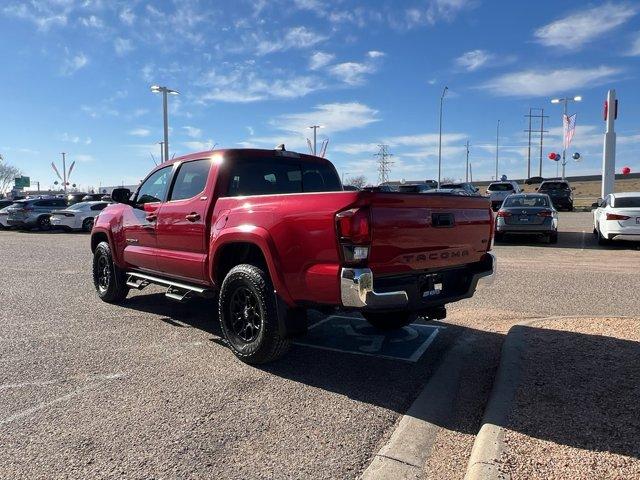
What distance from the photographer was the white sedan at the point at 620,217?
43.9ft

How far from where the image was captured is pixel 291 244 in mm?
4277

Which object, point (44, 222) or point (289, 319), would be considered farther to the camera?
point (44, 222)

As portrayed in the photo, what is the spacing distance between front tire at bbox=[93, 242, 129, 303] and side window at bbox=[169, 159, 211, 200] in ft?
6.60

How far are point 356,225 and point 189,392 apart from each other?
1883 millimetres

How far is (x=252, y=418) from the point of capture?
3732 mm

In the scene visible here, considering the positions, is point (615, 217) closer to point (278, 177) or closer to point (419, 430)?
point (278, 177)

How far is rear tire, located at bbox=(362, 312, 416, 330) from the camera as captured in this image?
582 cm

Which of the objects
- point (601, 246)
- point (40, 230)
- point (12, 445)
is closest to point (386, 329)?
point (12, 445)

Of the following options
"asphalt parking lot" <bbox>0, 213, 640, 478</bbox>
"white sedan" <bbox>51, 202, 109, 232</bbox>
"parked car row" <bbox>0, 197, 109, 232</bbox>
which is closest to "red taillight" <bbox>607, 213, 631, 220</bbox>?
"asphalt parking lot" <bbox>0, 213, 640, 478</bbox>

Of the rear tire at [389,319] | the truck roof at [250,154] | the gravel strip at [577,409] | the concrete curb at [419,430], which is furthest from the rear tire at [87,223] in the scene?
the gravel strip at [577,409]

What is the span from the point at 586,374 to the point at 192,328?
414cm

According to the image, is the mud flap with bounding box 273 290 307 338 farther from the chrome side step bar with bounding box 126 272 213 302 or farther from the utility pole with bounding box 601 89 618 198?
the utility pole with bounding box 601 89 618 198

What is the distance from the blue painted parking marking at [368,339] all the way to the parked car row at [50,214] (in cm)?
2036

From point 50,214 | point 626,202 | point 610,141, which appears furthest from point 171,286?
point 610,141
